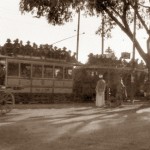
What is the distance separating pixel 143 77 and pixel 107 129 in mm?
20291

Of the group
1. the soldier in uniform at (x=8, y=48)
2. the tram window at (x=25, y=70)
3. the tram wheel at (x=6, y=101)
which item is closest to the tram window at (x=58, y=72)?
the tram window at (x=25, y=70)

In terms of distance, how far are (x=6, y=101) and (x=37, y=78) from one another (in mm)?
10096

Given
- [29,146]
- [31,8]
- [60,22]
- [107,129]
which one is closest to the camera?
[29,146]

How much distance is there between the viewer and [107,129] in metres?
11.4

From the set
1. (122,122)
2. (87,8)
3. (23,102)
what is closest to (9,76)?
(23,102)

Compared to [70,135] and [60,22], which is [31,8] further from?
[70,135]

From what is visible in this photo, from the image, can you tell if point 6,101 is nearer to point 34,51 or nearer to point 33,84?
point 33,84

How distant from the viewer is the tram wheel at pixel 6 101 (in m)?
14.7

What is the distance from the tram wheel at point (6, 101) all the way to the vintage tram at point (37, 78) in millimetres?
7384

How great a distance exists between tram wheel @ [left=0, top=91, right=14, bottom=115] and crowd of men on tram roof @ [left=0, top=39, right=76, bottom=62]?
901 cm

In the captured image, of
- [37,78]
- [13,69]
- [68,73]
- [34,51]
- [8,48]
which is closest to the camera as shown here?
[13,69]

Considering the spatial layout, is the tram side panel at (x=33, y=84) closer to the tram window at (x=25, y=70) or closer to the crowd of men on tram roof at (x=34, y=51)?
the tram window at (x=25, y=70)

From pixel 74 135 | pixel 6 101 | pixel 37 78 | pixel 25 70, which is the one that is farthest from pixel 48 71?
pixel 74 135

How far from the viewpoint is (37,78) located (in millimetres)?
24906
